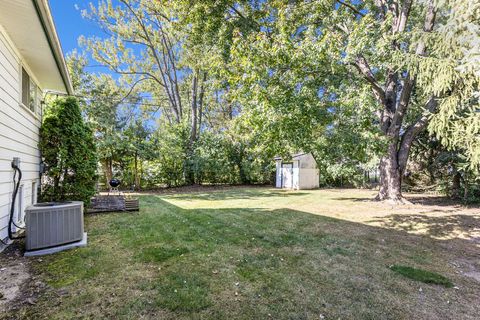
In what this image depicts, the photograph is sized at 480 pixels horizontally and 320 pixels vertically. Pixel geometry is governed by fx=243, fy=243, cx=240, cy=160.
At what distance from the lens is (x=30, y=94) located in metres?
5.57

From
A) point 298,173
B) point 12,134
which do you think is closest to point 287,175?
point 298,173

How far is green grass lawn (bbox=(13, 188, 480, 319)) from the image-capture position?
2389 mm

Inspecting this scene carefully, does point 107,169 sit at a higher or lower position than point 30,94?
lower

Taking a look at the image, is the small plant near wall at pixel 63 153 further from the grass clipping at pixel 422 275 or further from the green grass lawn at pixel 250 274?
the grass clipping at pixel 422 275

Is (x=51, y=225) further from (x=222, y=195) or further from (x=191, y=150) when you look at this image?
(x=191, y=150)

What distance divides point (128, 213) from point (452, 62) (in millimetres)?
8989

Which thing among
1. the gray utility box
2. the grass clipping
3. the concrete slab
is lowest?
the grass clipping

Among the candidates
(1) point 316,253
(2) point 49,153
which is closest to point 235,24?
(2) point 49,153

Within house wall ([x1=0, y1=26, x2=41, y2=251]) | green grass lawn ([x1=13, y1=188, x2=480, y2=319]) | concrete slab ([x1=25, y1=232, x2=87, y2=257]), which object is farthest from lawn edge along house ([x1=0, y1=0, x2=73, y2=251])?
green grass lawn ([x1=13, y1=188, x2=480, y2=319])

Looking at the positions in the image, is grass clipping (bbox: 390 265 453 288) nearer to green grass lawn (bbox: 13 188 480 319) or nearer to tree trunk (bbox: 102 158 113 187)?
green grass lawn (bbox: 13 188 480 319)

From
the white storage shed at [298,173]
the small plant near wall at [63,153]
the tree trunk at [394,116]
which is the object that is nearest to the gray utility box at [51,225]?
the small plant near wall at [63,153]

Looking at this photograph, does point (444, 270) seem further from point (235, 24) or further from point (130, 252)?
point (235, 24)

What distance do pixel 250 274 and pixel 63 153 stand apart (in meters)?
5.24

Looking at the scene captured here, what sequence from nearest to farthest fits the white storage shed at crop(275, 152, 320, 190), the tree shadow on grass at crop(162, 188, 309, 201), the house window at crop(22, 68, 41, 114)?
1. the house window at crop(22, 68, 41, 114)
2. the tree shadow on grass at crop(162, 188, 309, 201)
3. the white storage shed at crop(275, 152, 320, 190)
